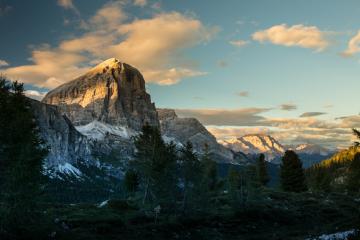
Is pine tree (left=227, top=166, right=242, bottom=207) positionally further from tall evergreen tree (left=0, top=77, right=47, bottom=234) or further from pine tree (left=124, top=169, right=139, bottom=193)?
pine tree (left=124, top=169, right=139, bottom=193)

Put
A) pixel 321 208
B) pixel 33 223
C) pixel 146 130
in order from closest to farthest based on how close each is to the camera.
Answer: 1. pixel 33 223
2. pixel 146 130
3. pixel 321 208

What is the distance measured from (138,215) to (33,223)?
65.0 feet

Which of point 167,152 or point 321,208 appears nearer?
point 167,152

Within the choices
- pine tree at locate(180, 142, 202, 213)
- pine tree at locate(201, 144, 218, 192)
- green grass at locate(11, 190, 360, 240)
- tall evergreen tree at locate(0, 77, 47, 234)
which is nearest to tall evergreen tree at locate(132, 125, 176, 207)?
pine tree at locate(180, 142, 202, 213)

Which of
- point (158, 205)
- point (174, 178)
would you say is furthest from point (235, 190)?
point (158, 205)

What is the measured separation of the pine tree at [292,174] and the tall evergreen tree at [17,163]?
2622 inches

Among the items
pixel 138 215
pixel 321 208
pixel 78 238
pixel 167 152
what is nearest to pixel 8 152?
pixel 78 238

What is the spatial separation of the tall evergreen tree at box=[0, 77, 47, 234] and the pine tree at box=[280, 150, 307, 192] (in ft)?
219

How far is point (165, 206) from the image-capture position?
53.3 metres

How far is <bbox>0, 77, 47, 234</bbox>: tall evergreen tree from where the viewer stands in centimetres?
2898

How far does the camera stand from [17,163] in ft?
97.9

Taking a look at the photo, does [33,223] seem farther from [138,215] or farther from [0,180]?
[138,215]

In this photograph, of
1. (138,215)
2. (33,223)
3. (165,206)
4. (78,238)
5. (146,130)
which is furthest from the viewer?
(146,130)

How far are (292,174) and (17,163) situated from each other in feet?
254
